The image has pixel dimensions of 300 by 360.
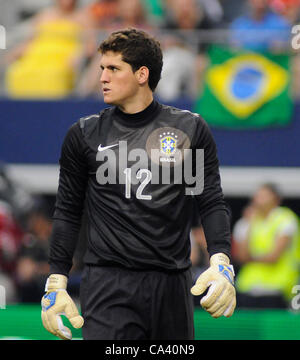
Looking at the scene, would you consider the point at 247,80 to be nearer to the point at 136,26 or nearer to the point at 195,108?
the point at 195,108

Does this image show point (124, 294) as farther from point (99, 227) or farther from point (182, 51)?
point (182, 51)

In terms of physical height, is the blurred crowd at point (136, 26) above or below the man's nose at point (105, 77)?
above

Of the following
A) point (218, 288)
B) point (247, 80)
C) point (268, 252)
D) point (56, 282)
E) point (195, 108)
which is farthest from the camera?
point (195, 108)

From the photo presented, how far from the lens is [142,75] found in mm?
4453

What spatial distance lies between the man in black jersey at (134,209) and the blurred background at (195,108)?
428cm

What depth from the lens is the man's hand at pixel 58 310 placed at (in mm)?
4234

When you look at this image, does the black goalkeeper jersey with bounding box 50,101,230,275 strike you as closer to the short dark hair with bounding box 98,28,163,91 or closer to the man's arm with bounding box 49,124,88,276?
the man's arm with bounding box 49,124,88,276

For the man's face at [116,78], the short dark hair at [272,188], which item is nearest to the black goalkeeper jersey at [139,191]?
the man's face at [116,78]

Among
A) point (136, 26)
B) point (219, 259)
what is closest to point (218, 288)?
point (219, 259)

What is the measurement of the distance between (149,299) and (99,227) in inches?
15.9

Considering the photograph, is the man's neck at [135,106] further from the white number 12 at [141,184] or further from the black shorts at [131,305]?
the black shorts at [131,305]

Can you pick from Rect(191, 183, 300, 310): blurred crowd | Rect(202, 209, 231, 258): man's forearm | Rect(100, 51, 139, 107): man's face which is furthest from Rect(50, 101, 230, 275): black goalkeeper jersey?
Rect(191, 183, 300, 310): blurred crowd

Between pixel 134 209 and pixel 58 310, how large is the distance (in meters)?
0.57

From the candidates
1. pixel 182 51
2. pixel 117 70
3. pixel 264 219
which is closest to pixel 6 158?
pixel 182 51
